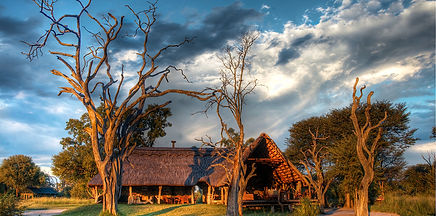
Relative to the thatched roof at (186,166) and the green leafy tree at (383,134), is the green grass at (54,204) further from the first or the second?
the green leafy tree at (383,134)

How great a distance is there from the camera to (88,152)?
119ft

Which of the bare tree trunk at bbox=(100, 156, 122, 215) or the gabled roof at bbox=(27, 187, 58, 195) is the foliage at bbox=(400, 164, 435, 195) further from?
the gabled roof at bbox=(27, 187, 58, 195)

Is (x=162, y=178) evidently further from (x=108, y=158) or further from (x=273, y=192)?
(x=108, y=158)

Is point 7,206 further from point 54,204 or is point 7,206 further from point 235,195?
point 54,204

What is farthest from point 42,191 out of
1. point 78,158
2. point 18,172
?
point 78,158

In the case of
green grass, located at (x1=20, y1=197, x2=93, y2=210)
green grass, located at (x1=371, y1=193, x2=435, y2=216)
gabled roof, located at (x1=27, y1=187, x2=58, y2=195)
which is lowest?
gabled roof, located at (x1=27, y1=187, x2=58, y2=195)

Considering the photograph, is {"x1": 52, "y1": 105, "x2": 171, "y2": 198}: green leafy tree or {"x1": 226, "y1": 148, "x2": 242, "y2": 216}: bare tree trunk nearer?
{"x1": 226, "y1": 148, "x2": 242, "y2": 216}: bare tree trunk

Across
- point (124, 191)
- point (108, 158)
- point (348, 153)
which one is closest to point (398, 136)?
A: point (348, 153)

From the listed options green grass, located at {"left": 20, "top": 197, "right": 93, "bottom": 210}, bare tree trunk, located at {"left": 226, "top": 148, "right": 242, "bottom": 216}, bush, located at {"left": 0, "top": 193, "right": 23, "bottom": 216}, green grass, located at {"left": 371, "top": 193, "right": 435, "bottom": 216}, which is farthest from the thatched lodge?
bush, located at {"left": 0, "top": 193, "right": 23, "bottom": 216}

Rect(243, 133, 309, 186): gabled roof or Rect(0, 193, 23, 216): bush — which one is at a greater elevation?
Rect(243, 133, 309, 186): gabled roof

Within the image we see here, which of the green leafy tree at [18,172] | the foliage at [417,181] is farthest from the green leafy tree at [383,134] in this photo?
the green leafy tree at [18,172]

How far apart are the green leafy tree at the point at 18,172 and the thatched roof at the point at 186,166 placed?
2828 cm

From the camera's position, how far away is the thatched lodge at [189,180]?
24.6m

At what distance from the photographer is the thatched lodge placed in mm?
24600
